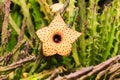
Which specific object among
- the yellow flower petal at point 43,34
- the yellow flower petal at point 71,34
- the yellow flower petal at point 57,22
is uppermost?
the yellow flower petal at point 57,22

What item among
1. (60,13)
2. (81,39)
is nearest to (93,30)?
(81,39)

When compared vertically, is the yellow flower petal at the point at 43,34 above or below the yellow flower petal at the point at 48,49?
above

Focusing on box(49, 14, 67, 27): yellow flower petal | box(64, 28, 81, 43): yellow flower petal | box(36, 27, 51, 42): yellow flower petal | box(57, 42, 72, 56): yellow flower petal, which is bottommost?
box(57, 42, 72, 56): yellow flower petal

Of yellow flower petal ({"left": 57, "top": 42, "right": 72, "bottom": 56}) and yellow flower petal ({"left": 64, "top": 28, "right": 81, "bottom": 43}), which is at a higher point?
yellow flower petal ({"left": 64, "top": 28, "right": 81, "bottom": 43})

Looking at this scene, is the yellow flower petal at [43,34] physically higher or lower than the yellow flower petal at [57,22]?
lower

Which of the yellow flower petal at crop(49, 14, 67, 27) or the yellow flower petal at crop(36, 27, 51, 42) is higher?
the yellow flower petal at crop(49, 14, 67, 27)
